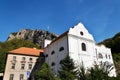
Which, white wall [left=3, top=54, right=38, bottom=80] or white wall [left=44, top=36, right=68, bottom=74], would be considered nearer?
white wall [left=44, top=36, right=68, bottom=74]

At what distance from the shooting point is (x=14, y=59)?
Answer: 3681cm

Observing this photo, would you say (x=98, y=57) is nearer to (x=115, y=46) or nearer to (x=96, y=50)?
(x=96, y=50)

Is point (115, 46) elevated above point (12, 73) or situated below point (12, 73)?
above

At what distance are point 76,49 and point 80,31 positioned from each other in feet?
19.9

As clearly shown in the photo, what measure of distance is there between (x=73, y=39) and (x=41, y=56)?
13061 millimetres

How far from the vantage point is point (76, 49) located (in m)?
33.2

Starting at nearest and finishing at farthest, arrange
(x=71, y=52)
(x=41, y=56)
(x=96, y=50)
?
(x=71, y=52) < (x=96, y=50) < (x=41, y=56)

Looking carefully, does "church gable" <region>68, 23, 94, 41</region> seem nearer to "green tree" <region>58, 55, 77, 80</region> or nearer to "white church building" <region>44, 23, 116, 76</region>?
"white church building" <region>44, 23, 116, 76</region>

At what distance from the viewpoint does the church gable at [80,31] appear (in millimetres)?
35062

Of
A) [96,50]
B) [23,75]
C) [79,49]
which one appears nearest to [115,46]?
[96,50]

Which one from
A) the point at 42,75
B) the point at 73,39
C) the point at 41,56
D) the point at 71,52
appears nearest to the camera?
the point at 42,75

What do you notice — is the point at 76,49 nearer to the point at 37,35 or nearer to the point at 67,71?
the point at 67,71

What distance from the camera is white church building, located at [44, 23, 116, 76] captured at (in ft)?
107

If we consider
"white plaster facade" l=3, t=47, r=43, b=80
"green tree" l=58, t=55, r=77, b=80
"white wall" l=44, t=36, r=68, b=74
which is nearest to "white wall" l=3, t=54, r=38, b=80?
"white plaster facade" l=3, t=47, r=43, b=80
